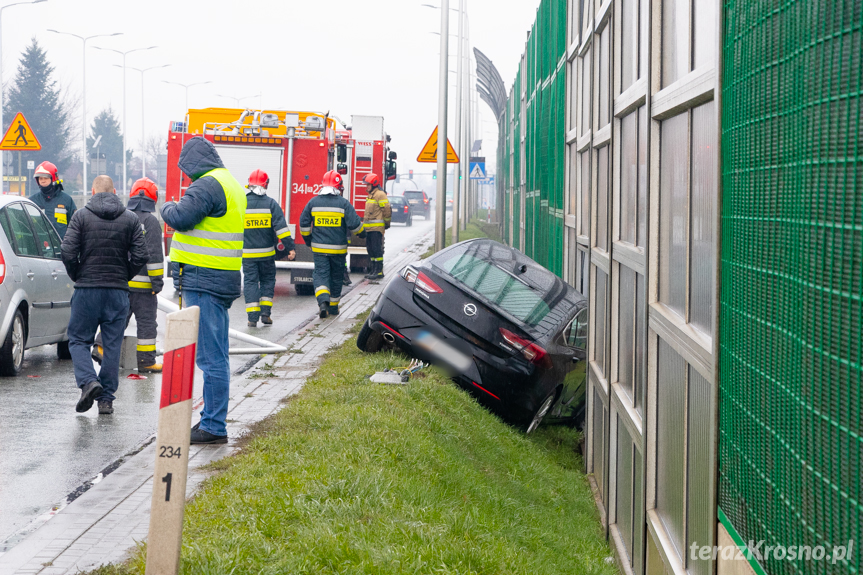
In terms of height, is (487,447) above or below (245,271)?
below

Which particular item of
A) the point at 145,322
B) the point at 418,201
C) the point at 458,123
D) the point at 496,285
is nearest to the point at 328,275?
the point at 145,322

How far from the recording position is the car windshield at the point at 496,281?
25.2 feet

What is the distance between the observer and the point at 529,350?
7.41m

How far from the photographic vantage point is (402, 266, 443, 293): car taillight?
7784 millimetres

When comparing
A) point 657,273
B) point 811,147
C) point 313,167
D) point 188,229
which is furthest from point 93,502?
point 313,167

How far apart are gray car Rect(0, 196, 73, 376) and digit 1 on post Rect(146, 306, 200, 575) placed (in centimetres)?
586

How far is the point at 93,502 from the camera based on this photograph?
5223mm

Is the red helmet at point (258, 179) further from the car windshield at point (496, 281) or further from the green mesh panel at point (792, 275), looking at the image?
the green mesh panel at point (792, 275)

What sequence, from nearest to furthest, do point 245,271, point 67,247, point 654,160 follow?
1. point 654,160
2. point 67,247
3. point 245,271

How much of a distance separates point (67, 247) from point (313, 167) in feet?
32.3

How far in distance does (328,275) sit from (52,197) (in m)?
3.93

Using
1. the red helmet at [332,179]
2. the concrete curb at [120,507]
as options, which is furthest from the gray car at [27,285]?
the red helmet at [332,179]

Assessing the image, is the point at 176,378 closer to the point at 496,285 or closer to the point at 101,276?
the point at 101,276

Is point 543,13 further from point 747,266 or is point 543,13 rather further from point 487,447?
point 747,266
